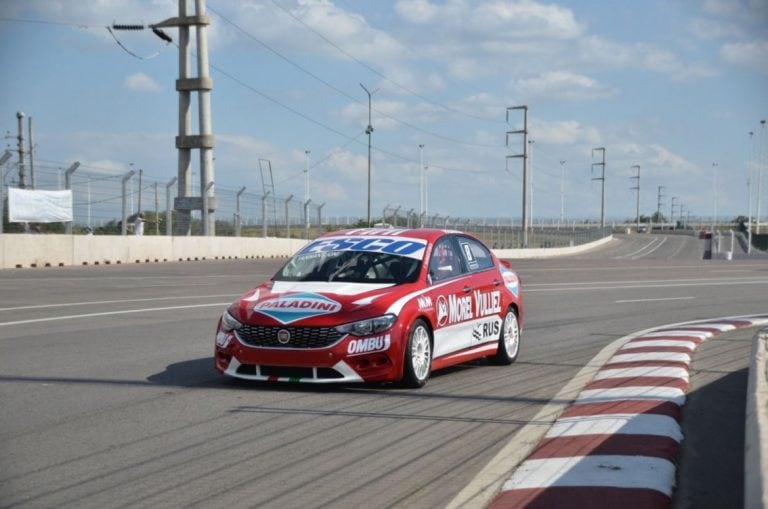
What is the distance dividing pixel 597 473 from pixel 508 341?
4.98 meters

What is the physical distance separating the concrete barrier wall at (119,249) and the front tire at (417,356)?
1918 centimetres

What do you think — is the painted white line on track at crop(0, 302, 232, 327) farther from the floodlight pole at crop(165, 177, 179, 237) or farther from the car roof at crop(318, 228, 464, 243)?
the floodlight pole at crop(165, 177, 179, 237)

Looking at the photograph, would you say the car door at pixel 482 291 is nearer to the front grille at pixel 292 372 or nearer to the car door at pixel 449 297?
the car door at pixel 449 297

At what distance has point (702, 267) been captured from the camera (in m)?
36.6

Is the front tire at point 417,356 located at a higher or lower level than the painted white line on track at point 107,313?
higher

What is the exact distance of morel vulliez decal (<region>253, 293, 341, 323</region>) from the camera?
8.48 m

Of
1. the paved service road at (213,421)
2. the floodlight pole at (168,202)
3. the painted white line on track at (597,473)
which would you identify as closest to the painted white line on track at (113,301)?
the paved service road at (213,421)

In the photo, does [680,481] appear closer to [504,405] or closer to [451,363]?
[504,405]

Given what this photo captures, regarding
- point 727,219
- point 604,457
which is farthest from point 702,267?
point 727,219

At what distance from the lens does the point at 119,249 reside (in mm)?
30281

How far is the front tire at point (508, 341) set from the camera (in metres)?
10.6

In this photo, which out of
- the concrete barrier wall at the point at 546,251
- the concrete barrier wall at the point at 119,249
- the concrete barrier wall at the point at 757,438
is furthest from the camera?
the concrete barrier wall at the point at 546,251

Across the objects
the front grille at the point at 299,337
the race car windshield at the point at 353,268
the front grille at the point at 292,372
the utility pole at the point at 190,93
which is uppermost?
the utility pole at the point at 190,93

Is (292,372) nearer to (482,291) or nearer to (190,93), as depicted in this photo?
(482,291)
